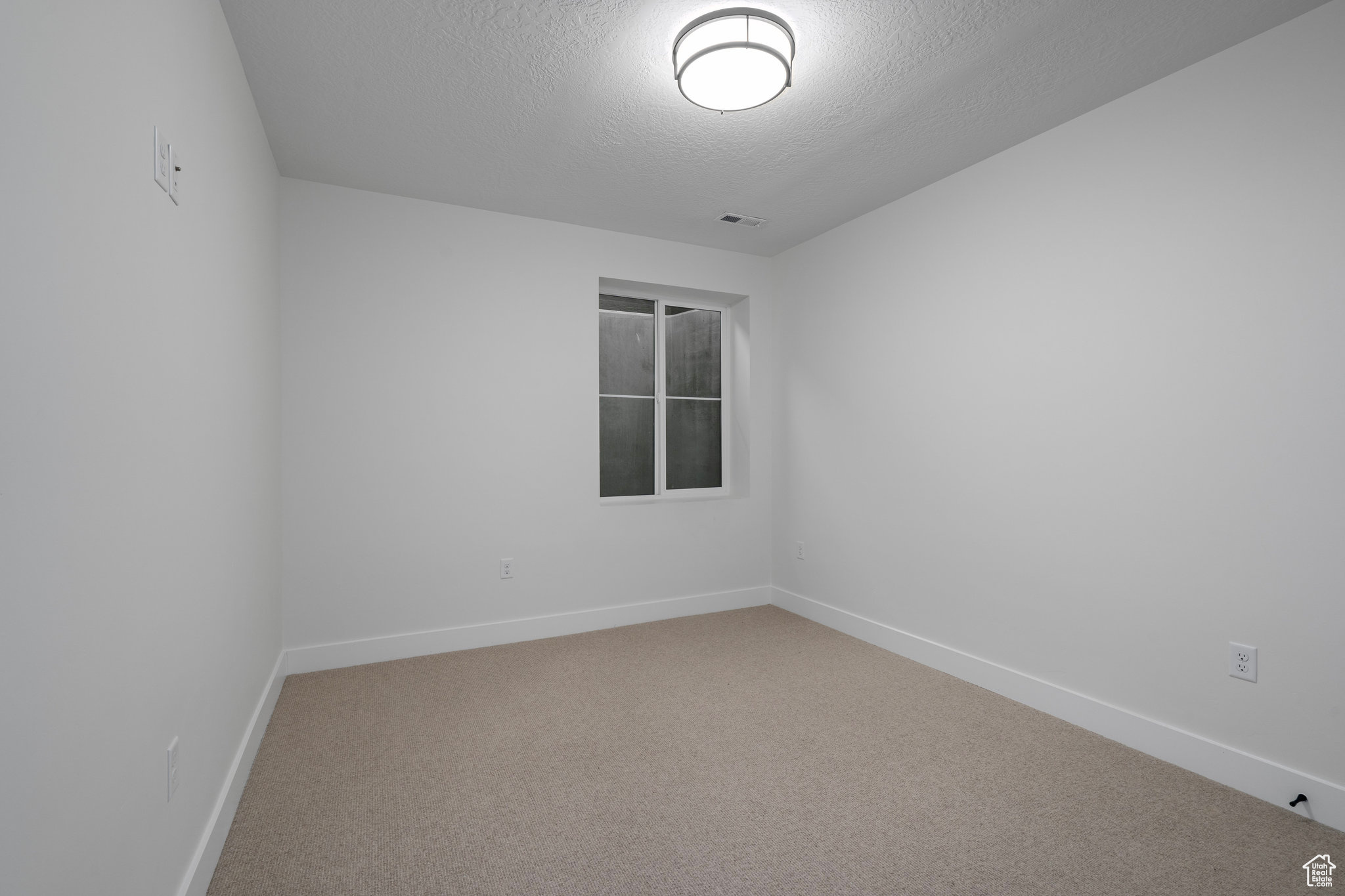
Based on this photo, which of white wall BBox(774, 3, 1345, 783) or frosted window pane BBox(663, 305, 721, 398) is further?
frosted window pane BBox(663, 305, 721, 398)

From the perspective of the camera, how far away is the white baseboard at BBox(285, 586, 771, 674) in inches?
133

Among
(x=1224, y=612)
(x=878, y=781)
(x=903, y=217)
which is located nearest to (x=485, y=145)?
(x=903, y=217)

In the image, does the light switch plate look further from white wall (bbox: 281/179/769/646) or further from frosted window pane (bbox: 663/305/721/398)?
frosted window pane (bbox: 663/305/721/398)

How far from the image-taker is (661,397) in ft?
14.8

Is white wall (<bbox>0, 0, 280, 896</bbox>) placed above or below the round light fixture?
below

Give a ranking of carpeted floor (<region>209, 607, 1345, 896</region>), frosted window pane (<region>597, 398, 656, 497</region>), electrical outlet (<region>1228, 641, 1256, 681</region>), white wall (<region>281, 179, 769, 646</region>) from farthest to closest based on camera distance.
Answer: frosted window pane (<region>597, 398, 656, 497</region>), white wall (<region>281, 179, 769, 646</region>), electrical outlet (<region>1228, 641, 1256, 681</region>), carpeted floor (<region>209, 607, 1345, 896</region>)

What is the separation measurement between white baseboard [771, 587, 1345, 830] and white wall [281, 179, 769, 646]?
66.5 inches

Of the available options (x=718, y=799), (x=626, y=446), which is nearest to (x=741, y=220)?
(x=626, y=446)

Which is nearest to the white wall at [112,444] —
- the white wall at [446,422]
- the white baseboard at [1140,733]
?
the white wall at [446,422]

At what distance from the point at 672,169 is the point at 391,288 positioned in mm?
1689

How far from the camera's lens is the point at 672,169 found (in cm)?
319

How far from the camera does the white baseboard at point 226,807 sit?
161cm

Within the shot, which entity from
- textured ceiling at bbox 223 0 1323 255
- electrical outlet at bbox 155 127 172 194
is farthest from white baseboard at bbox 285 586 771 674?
electrical outlet at bbox 155 127 172 194

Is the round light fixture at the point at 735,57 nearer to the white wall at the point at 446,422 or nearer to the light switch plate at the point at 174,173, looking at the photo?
the light switch plate at the point at 174,173
